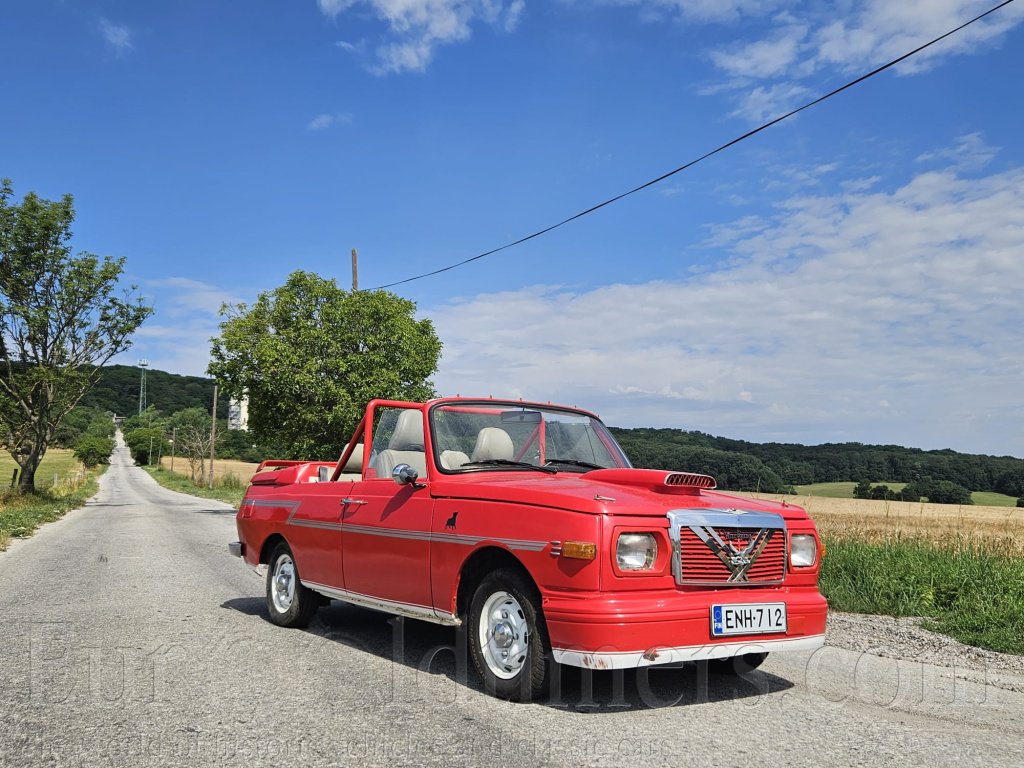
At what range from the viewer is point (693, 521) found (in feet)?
14.1

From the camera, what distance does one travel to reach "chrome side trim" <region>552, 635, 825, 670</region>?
390cm

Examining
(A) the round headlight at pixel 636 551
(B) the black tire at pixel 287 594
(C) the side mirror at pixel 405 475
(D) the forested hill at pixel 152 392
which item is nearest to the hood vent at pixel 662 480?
(A) the round headlight at pixel 636 551

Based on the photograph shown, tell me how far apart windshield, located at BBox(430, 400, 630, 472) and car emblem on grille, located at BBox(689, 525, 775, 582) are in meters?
1.44

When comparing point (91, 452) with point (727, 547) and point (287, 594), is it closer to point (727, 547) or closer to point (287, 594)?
point (287, 594)

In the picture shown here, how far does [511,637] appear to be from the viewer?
4.43m

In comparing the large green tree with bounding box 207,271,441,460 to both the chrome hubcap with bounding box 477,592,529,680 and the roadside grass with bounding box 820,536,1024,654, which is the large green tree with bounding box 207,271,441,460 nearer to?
the roadside grass with bounding box 820,536,1024,654

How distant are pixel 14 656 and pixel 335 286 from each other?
22060 mm

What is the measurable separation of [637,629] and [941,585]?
17.4 ft

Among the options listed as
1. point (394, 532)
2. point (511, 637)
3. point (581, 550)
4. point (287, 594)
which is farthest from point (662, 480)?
point (287, 594)

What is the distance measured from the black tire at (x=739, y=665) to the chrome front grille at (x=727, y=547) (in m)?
0.90

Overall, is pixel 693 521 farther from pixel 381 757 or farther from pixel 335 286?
pixel 335 286

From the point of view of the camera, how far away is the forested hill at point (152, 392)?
163500mm

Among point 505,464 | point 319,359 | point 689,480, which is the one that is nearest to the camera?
point 689,480

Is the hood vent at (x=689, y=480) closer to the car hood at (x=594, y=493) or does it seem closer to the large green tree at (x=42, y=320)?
the car hood at (x=594, y=493)
